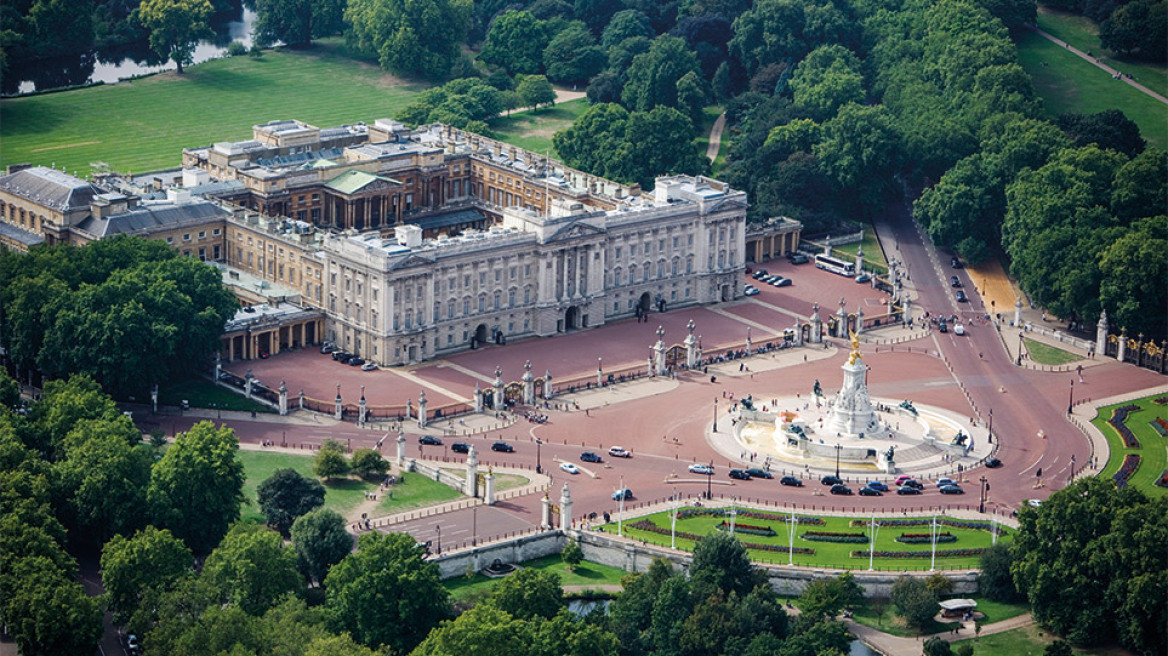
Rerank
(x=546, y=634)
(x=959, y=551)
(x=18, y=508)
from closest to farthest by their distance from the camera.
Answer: (x=546, y=634) → (x=18, y=508) → (x=959, y=551)

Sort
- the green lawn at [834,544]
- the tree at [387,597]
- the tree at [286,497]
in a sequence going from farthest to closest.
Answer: the tree at [286,497]
the green lawn at [834,544]
the tree at [387,597]

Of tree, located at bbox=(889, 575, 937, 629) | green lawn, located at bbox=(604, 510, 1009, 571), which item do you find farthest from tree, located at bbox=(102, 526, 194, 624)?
tree, located at bbox=(889, 575, 937, 629)

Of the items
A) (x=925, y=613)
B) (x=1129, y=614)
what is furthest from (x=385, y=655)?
(x=1129, y=614)

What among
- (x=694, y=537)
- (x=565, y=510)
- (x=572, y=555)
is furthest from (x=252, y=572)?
(x=694, y=537)

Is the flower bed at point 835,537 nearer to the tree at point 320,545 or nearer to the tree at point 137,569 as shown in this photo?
the tree at point 320,545

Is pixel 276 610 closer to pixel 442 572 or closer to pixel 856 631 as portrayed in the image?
pixel 442 572

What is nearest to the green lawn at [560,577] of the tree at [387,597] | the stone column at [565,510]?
the stone column at [565,510]
